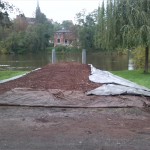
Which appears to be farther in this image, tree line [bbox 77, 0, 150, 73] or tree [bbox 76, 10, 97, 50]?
tree [bbox 76, 10, 97, 50]

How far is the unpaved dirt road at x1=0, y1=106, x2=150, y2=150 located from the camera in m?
4.96

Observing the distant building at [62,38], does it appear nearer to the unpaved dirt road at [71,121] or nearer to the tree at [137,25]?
the tree at [137,25]

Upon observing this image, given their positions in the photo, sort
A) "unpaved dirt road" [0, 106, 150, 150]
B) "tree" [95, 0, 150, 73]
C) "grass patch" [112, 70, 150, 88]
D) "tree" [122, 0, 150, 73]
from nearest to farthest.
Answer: "unpaved dirt road" [0, 106, 150, 150]
"grass patch" [112, 70, 150, 88]
"tree" [122, 0, 150, 73]
"tree" [95, 0, 150, 73]

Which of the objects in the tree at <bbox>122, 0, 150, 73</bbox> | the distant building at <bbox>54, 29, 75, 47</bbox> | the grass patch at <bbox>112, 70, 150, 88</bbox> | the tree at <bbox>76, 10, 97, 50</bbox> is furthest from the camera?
the distant building at <bbox>54, 29, 75, 47</bbox>

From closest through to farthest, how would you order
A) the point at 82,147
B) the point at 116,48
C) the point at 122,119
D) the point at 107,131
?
the point at 82,147
the point at 107,131
the point at 122,119
the point at 116,48

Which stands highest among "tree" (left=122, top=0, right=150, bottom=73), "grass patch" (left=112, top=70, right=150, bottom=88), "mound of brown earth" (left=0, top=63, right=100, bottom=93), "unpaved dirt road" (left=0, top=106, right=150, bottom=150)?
"tree" (left=122, top=0, right=150, bottom=73)

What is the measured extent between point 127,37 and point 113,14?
1715 mm

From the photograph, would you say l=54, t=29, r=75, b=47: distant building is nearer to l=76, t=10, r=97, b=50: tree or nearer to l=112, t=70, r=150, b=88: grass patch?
l=76, t=10, r=97, b=50: tree

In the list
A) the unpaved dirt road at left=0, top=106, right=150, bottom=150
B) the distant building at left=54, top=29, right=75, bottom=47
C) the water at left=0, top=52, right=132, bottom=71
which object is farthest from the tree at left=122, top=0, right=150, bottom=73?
the distant building at left=54, top=29, right=75, bottom=47

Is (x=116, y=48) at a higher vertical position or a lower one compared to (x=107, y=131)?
higher

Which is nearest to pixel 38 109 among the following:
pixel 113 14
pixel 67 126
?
pixel 67 126

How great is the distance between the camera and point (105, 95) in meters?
8.87

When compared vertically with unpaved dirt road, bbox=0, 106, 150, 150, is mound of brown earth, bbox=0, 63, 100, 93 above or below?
above

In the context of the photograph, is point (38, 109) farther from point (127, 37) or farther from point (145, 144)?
point (127, 37)
